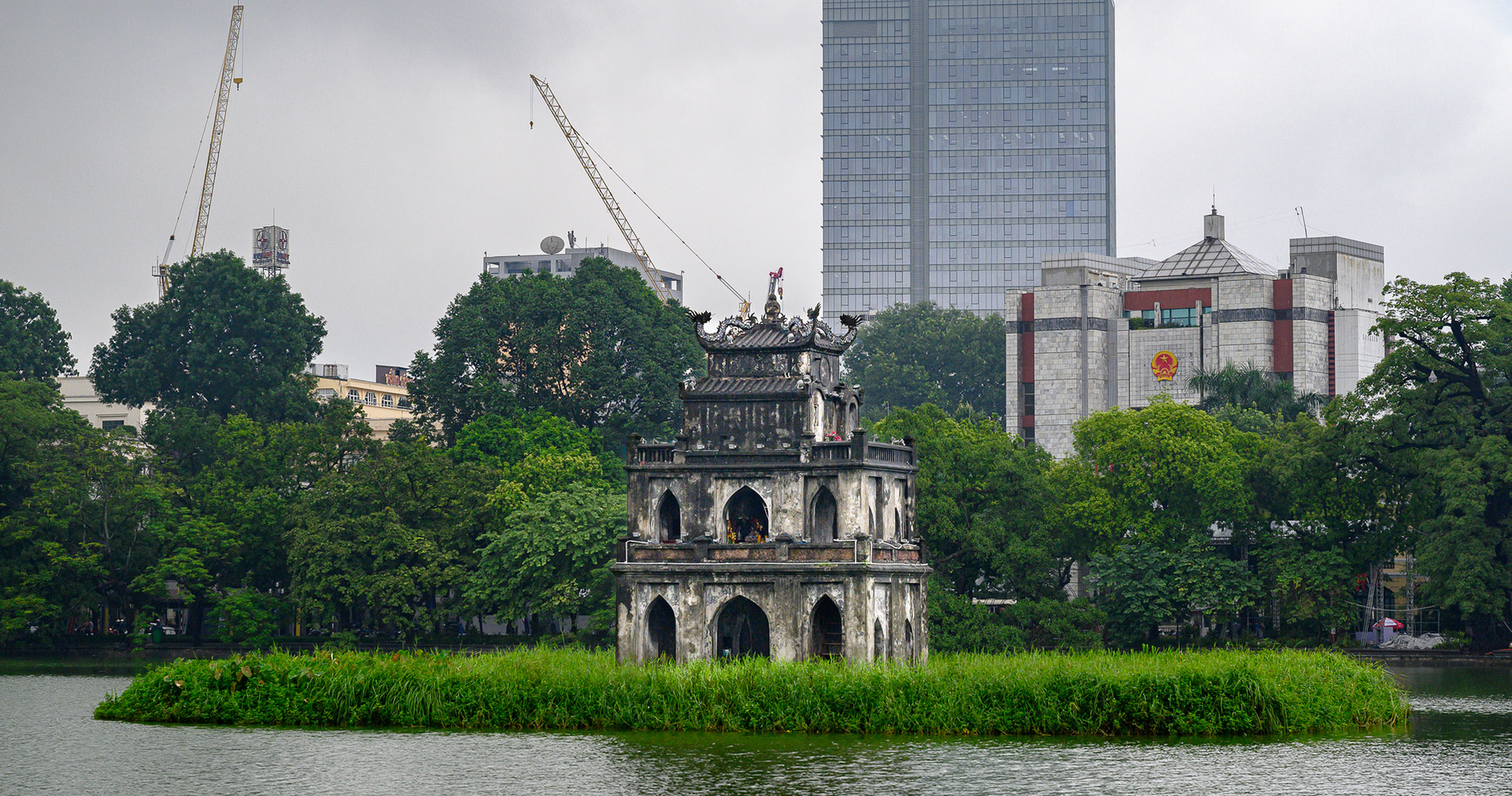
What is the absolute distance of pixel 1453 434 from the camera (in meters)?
88.2

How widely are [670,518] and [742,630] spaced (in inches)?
184

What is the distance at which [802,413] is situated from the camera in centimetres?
6912

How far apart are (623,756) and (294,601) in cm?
4852

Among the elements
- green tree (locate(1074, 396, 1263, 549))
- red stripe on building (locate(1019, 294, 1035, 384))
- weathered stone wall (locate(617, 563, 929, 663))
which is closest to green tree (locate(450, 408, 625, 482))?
green tree (locate(1074, 396, 1263, 549))

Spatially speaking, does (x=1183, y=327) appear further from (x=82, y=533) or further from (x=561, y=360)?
(x=82, y=533)

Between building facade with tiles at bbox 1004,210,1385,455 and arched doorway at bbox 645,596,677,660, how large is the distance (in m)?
61.9

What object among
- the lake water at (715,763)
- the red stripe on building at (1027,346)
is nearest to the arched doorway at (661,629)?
the lake water at (715,763)

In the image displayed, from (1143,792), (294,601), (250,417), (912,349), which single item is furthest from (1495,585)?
(912,349)

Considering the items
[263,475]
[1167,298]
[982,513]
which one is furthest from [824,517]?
[1167,298]

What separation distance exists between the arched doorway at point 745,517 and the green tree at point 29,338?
71043 mm

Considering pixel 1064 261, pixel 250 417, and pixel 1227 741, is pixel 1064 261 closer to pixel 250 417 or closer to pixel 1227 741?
pixel 250 417

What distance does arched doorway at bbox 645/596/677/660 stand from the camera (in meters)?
68.7

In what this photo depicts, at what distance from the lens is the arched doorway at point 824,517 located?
2694 inches

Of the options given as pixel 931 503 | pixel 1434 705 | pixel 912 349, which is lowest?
pixel 1434 705
